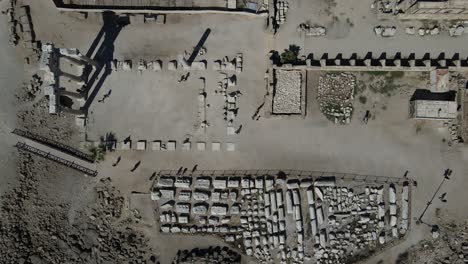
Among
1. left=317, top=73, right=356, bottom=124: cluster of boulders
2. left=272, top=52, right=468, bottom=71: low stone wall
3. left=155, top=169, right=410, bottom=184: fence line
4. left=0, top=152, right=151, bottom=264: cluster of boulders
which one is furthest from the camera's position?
left=0, top=152, right=151, bottom=264: cluster of boulders

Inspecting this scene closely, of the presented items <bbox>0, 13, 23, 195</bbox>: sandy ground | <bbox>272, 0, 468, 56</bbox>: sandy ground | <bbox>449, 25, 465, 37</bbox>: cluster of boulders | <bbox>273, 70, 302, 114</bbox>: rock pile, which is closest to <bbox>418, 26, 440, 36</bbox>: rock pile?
<bbox>272, 0, 468, 56</bbox>: sandy ground

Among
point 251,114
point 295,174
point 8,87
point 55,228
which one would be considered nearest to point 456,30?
point 295,174

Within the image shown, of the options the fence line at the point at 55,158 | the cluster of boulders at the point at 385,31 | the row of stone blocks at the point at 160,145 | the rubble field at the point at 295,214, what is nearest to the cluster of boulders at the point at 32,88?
the fence line at the point at 55,158

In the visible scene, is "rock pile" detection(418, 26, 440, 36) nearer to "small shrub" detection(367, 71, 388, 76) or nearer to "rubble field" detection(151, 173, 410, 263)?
"small shrub" detection(367, 71, 388, 76)

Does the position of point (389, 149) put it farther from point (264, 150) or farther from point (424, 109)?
point (264, 150)

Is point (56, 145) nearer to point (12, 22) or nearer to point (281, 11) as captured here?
point (12, 22)
